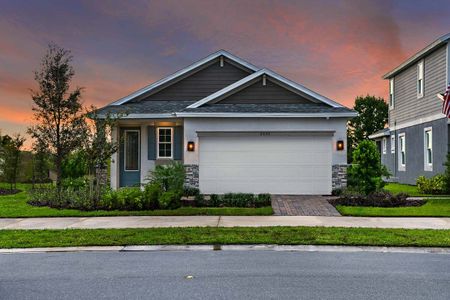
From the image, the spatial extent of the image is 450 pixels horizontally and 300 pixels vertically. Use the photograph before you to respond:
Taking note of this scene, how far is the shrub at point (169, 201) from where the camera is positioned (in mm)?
11911

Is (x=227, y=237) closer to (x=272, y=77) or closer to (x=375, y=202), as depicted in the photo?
(x=375, y=202)

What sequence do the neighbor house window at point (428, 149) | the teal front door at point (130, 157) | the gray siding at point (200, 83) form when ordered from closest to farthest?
the teal front door at point (130, 157) → the gray siding at point (200, 83) → the neighbor house window at point (428, 149)

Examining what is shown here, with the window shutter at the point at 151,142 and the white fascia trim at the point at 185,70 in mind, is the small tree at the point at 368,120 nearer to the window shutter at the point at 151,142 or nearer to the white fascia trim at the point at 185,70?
the white fascia trim at the point at 185,70

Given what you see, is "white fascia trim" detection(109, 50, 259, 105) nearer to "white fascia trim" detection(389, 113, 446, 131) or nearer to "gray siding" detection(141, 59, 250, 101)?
"gray siding" detection(141, 59, 250, 101)

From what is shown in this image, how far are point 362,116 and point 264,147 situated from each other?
4114 centimetres

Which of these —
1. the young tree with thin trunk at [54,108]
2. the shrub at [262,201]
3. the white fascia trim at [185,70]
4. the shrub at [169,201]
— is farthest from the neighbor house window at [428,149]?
the young tree with thin trunk at [54,108]

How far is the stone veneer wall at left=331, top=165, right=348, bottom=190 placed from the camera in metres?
15.0

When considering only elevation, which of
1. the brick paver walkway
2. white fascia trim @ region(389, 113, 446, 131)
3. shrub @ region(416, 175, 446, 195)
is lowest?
the brick paver walkway

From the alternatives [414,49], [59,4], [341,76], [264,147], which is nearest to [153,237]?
[264,147]

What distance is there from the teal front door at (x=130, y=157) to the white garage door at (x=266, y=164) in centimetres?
351

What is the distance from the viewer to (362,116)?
52594 mm

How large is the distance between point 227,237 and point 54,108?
30.7 ft

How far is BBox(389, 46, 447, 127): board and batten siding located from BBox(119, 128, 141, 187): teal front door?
44.7 feet

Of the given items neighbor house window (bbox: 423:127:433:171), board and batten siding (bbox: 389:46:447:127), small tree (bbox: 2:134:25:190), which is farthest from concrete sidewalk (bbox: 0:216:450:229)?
board and batten siding (bbox: 389:46:447:127)
